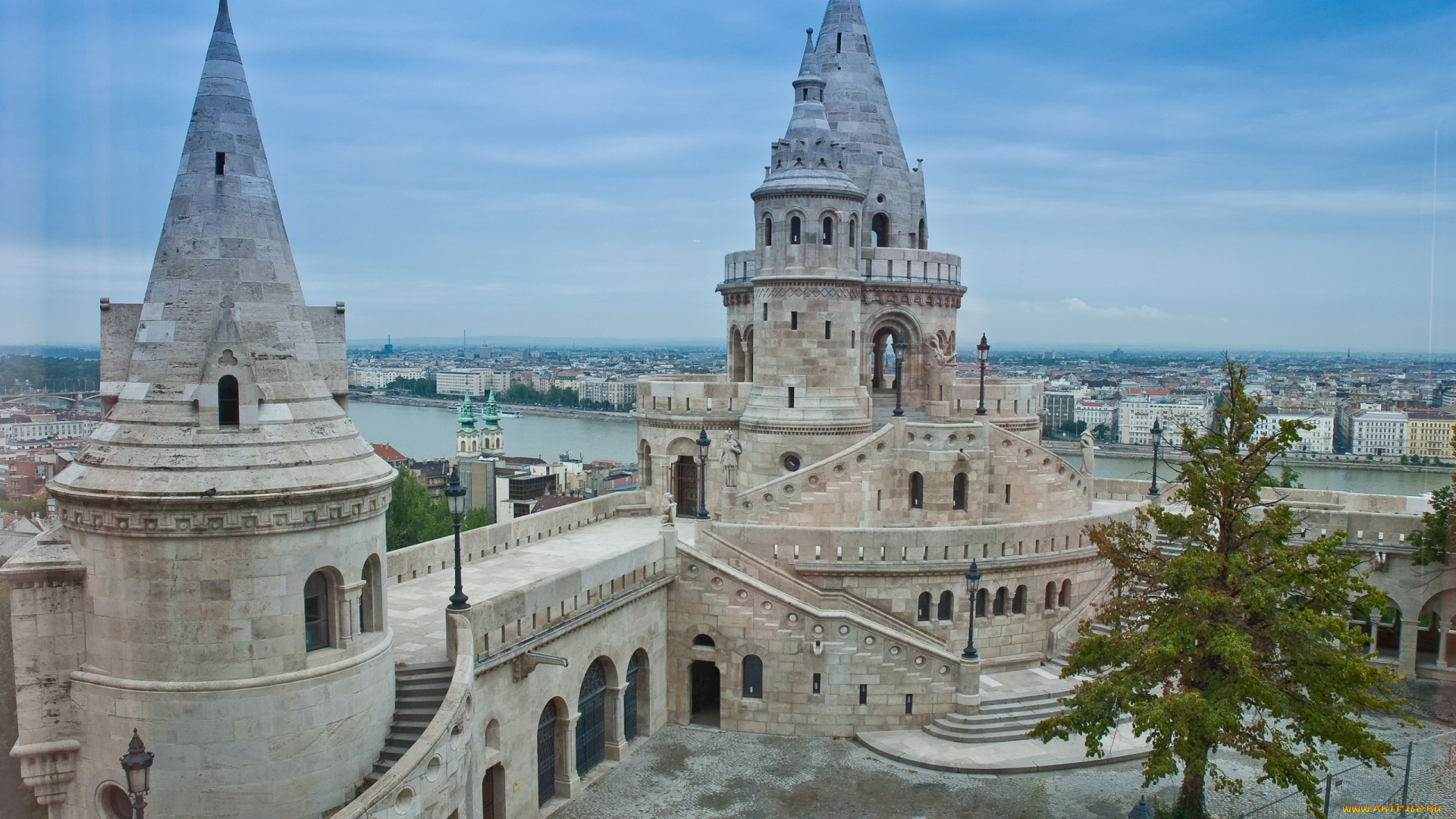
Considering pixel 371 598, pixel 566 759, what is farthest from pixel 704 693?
pixel 371 598

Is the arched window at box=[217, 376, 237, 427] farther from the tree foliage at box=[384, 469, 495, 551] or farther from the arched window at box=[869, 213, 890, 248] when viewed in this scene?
the tree foliage at box=[384, 469, 495, 551]

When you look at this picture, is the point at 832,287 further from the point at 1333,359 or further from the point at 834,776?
the point at 1333,359

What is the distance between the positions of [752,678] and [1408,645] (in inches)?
532

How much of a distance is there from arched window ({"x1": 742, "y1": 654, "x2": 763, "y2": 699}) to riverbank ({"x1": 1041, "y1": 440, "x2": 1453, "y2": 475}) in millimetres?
7733

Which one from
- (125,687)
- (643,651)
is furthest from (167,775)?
(643,651)

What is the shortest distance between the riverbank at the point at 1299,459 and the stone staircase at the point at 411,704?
37.9 ft

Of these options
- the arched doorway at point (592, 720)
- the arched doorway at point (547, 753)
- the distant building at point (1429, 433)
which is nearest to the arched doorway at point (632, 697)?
the arched doorway at point (592, 720)

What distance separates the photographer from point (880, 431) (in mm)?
22516

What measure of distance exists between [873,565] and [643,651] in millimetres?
4650

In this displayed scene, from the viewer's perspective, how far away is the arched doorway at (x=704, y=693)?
19.8 m

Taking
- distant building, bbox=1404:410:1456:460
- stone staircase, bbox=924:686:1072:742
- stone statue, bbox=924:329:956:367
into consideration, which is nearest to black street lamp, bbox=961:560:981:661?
stone staircase, bbox=924:686:1072:742

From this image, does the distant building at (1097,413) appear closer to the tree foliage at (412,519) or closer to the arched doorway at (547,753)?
the tree foliage at (412,519)

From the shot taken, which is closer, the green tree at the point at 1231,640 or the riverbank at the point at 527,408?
the green tree at the point at 1231,640

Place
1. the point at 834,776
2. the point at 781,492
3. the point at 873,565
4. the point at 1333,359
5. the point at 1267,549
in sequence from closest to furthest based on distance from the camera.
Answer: the point at 1267,549 < the point at 834,776 < the point at 873,565 < the point at 781,492 < the point at 1333,359
